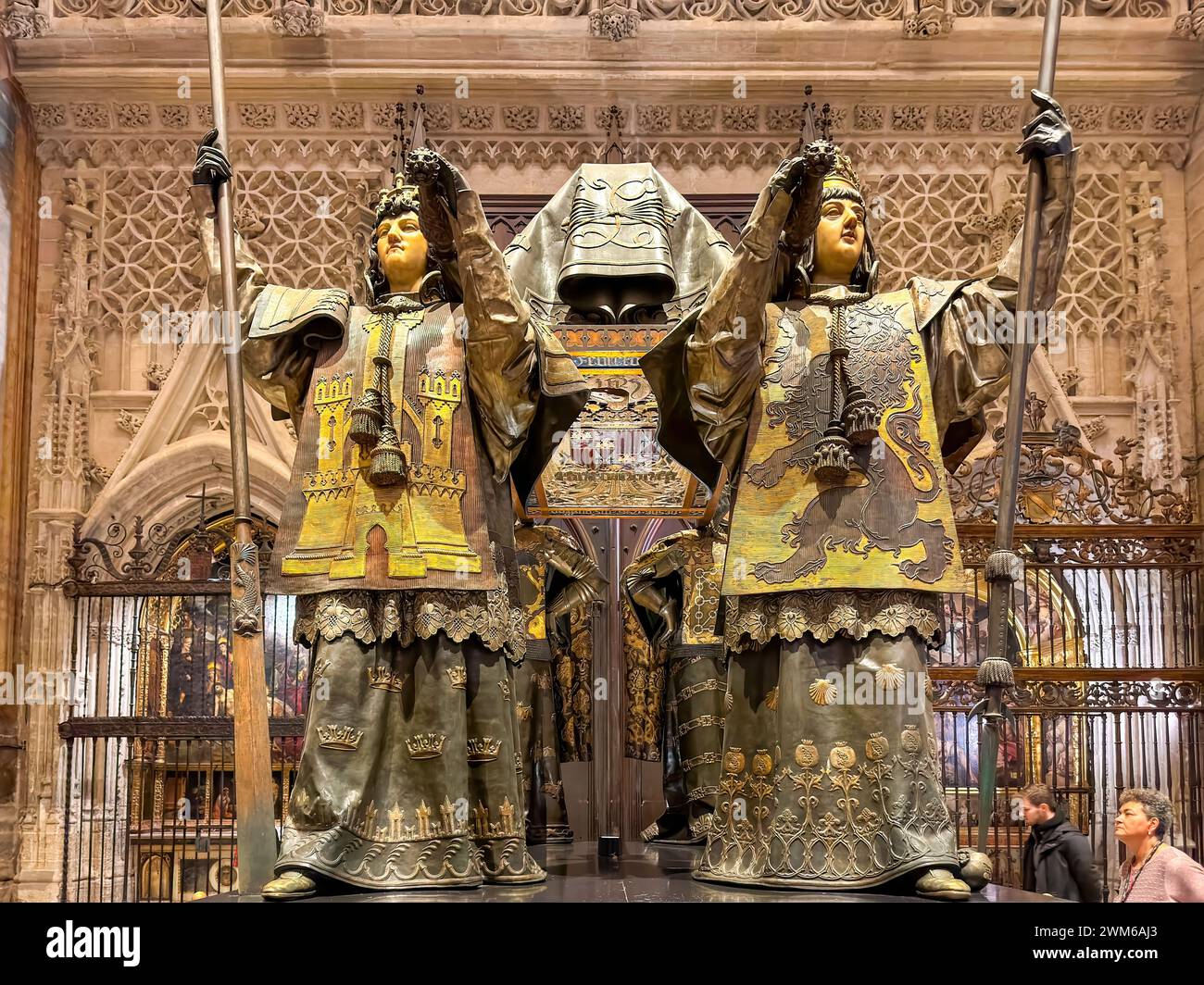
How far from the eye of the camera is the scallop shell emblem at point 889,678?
4.29 metres

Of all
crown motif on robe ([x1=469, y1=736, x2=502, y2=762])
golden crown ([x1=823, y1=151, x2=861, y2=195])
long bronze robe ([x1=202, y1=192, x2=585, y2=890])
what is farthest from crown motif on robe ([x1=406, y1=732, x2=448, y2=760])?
golden crown ([x1=823, y1=151, x2=861, y2=195])

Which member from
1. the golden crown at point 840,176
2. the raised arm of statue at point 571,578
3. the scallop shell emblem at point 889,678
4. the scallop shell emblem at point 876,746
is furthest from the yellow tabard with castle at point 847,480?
the raised arm of statue at point 571,578

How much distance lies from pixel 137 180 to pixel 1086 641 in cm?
804

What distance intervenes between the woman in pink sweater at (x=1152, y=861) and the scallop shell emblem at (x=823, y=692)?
208 centimetres

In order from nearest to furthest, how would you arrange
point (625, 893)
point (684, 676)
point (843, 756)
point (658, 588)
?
point (625, 893) → point (843, 756) → point (684, 676) → point (658, 588)

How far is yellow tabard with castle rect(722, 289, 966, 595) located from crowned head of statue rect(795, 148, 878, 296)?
117 millimetres

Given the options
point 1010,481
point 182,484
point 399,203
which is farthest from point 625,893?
point 182,484

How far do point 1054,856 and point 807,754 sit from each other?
278 cm

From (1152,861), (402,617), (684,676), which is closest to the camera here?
(402,617)

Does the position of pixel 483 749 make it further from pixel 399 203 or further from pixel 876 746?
pixel 399 203

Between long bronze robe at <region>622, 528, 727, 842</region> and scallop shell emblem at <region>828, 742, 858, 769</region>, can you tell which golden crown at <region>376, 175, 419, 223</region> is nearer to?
long bronze robe at <region>622, 528, 727, 842</region>

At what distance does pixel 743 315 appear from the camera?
4484 mm

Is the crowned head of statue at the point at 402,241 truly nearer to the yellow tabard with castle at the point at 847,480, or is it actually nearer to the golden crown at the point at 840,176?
the yellow tabard with castle at the point at 847,480

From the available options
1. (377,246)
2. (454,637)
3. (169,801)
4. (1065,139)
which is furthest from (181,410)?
(1065,139)
